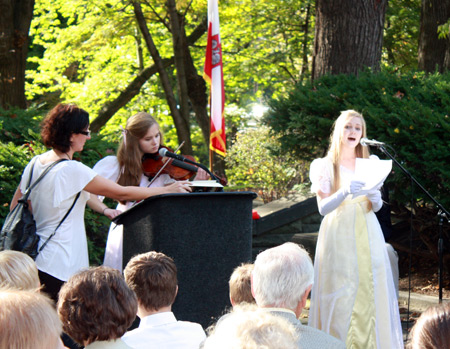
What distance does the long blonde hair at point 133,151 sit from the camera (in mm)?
4777

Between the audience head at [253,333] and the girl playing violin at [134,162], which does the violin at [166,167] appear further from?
the audience head at [253,333]

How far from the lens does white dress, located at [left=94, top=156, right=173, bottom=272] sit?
4.67m

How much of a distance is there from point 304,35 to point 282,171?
4757 mm

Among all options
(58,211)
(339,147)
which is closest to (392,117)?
(339,147)

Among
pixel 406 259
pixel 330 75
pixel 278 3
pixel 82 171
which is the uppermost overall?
pixel 278 3

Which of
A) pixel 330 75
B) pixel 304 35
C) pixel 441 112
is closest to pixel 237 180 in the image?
pixel 304 35

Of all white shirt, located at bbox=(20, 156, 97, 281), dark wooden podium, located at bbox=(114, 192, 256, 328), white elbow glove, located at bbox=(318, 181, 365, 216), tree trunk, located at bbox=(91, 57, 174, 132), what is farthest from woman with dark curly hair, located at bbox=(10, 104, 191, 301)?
tree trunk, located at bbox=(91, 57, 174, 132)

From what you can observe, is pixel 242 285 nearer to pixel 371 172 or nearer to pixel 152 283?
pixel 152 283

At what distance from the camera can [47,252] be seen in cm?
416

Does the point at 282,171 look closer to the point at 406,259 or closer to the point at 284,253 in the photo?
the point at 406,259

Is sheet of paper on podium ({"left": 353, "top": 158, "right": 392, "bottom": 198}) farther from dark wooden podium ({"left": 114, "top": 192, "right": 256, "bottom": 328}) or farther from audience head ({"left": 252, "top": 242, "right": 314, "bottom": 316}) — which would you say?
audience head ({"left": 252, "top": 242, "right": 314, "bottom": 316})

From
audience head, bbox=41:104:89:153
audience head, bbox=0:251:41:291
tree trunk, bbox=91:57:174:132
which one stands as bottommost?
audience head, bbox=0:251:41:291

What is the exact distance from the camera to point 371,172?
5.21 metres

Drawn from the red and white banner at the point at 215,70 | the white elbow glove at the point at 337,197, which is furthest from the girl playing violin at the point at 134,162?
the red and white banner at the point at 215,70
